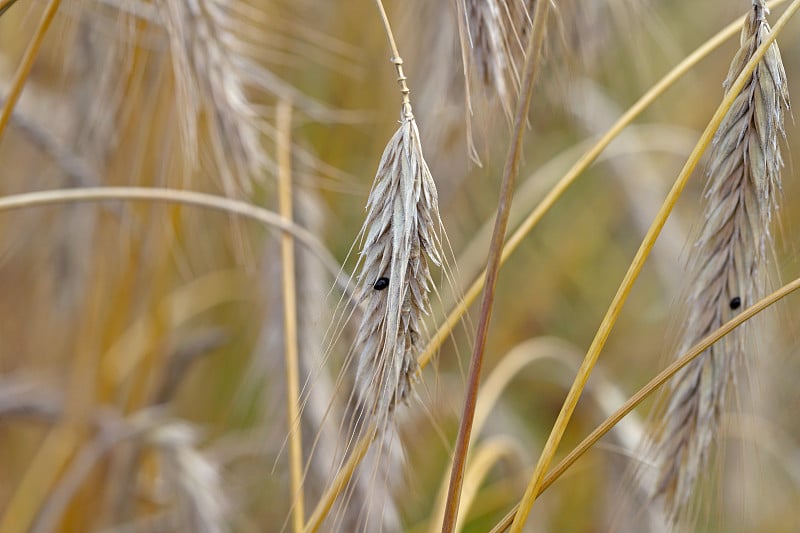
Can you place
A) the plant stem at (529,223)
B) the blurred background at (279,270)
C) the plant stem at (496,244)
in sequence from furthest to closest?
the blurred background at (279,270) → the plant stem at (529,223) → the plant stem at (496,244)

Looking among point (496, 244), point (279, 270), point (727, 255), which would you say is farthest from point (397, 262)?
point (279, 270)

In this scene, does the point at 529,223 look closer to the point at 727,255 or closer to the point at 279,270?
the point at 727,255

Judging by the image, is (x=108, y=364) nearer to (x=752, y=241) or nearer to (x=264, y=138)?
(x=264, y=138)

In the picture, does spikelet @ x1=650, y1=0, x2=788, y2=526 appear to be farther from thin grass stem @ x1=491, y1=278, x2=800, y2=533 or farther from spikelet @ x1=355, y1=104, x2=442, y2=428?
spikelet @ x1=355, y1=104, x2=442, y2=428

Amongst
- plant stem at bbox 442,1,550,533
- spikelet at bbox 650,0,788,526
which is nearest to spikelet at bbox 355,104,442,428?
plant stem at bbox 442,1,550,533

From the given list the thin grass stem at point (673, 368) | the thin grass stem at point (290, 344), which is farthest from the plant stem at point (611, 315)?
the thin grass stem at point (290, 344)

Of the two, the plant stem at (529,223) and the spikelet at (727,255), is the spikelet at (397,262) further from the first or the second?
the spikelet at (727,255)
